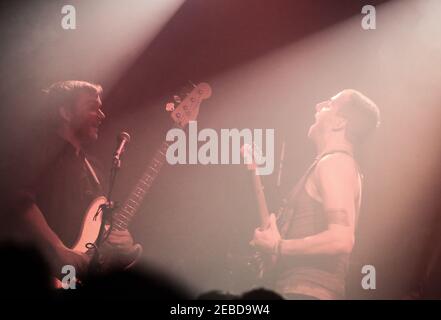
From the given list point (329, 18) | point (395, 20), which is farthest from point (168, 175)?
point (395, 20)

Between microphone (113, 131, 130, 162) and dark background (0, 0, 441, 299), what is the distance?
0.14ft

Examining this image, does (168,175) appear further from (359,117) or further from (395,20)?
(395,20)

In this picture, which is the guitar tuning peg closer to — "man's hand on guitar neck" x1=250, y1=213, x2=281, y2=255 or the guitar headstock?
the guitar headstock

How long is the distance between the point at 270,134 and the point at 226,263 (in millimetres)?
805

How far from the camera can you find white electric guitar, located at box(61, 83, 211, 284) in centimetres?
291

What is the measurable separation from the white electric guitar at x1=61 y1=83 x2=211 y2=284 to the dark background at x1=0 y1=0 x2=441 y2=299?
47 mm

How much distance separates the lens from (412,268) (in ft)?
9.75

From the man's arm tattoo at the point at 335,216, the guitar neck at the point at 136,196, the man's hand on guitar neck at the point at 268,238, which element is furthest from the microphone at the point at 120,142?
the man's arm tattoo at the point at 335,216
